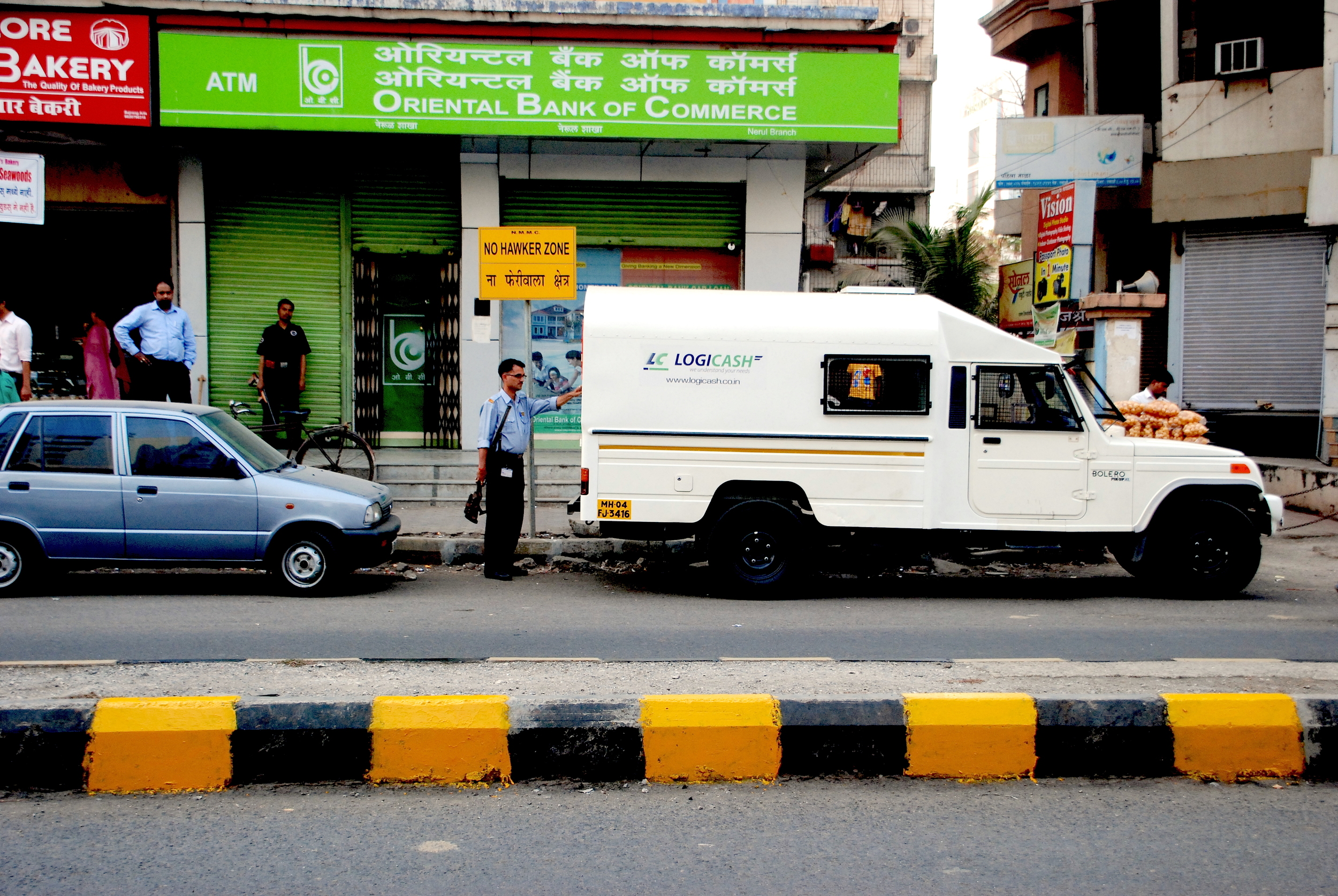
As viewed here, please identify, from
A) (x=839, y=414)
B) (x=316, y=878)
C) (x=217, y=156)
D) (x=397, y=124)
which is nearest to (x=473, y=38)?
(x=397, y=124)

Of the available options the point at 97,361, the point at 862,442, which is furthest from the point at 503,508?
the point at 97,361

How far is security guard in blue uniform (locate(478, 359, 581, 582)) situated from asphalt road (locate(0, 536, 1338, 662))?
34 cm

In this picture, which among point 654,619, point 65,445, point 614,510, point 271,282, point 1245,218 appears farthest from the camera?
point 1245,218

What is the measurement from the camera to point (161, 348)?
11.7 m

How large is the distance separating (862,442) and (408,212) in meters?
8.65

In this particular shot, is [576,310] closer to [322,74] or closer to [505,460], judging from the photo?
[322,74]

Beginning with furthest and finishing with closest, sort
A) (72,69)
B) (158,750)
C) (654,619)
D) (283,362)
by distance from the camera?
(283,362) → (72,69) → (654,619) → (158,750)

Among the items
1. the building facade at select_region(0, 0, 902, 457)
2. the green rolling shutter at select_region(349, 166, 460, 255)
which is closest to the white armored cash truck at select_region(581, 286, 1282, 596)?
the building facade at select_region(0, 0, 902, 457)

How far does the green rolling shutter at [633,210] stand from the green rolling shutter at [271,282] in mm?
2557

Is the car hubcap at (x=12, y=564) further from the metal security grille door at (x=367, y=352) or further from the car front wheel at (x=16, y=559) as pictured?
the metal security grille door at (x=367, y=352)

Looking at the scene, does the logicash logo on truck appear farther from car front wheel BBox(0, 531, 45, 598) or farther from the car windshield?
car front wheel BBox(0, 531, 45, 598)

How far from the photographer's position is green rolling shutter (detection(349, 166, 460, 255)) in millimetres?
14523

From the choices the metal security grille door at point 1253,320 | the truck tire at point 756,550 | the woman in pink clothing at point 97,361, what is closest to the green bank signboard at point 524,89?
the woman in pink clothing at point 97,361

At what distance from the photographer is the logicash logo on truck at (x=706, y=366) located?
8289 millimetres
